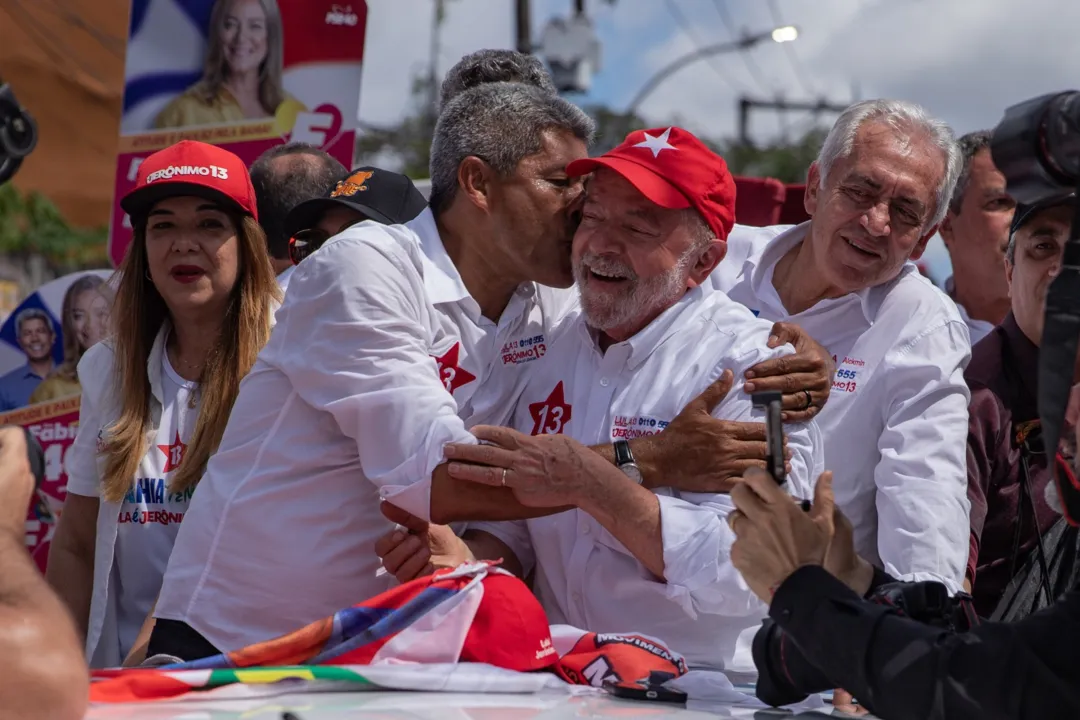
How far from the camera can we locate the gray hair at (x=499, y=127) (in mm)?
3791

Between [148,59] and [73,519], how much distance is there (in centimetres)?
267

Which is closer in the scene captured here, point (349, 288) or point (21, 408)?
point (349, 288)

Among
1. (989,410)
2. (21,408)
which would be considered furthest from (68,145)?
(989,410)

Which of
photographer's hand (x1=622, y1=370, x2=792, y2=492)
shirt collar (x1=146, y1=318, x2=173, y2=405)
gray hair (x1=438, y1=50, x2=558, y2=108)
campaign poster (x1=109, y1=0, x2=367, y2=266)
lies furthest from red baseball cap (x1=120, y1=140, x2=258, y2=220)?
campaign poster (x1=109, y1=0, x2=367, y2=266)

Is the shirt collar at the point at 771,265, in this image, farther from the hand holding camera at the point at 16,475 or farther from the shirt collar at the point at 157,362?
the hand holding camera at the point at 16,475

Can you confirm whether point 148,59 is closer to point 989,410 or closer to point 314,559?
point 314,559

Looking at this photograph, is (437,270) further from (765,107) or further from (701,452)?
(765,107)

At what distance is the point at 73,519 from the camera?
4.28 m

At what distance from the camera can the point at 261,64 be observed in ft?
20.4

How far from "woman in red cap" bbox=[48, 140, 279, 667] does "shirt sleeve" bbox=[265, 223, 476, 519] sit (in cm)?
66

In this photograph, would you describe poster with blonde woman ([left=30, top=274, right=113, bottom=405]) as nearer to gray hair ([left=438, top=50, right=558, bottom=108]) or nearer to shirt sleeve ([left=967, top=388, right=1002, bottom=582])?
gray hair ([left=438, top=50, right=558, bottom=108])

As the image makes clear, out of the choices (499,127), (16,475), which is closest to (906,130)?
(499,127)

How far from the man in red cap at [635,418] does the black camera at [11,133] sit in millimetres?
1137

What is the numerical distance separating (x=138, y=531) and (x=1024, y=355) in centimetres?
259
